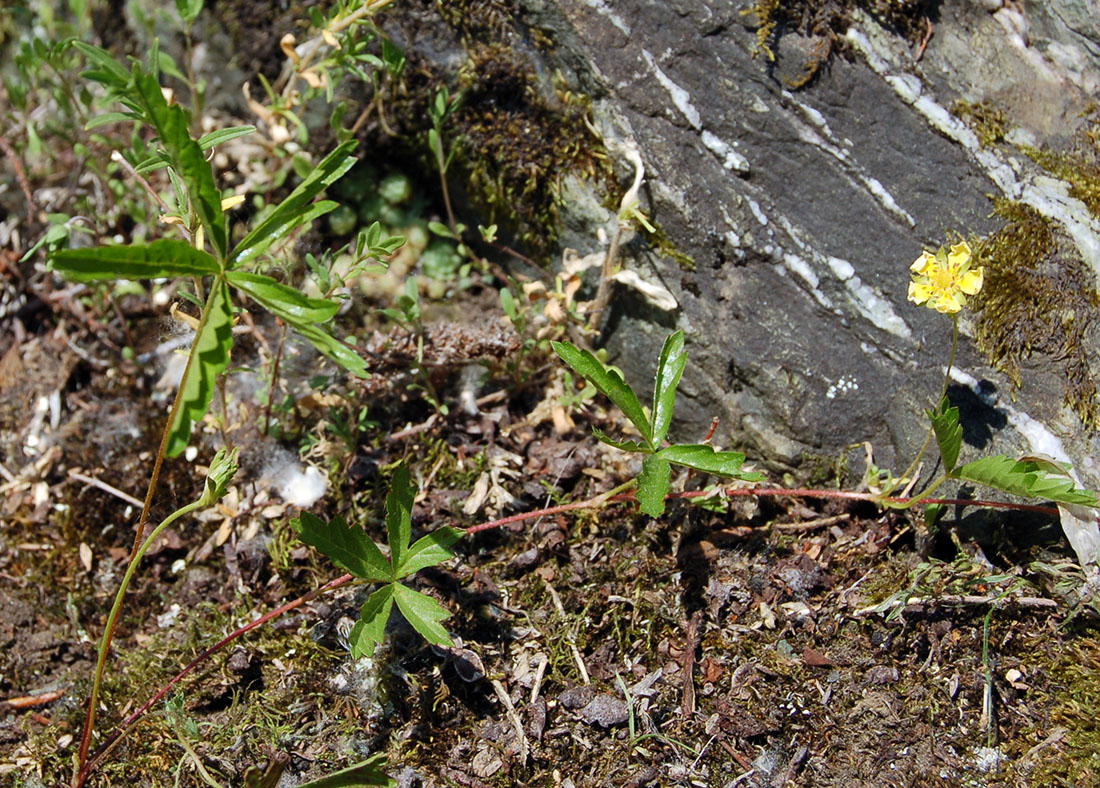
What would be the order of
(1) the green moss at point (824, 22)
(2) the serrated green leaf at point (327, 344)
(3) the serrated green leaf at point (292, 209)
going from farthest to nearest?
1. (1) the green moss at point (824, 22)
2. (3) the serrated green leaf at point (292, 209)
3. (2) the serrated green leaf at point (327, 344)

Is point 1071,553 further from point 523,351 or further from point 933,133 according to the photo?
point 523,351

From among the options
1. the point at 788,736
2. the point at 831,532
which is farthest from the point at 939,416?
the point at 788,736

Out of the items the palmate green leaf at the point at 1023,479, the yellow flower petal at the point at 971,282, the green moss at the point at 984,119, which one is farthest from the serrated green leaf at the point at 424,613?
the green moss at the point at 984,119

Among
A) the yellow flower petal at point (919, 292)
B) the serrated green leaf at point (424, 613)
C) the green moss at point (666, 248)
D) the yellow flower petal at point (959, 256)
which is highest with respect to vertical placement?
the yellow flower petal at point (959, 256)

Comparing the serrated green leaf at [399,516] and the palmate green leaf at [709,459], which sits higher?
the palmate green leaf at [709,459]

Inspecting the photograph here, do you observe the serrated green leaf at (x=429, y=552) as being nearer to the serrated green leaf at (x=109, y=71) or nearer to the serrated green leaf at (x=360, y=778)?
the serrated green leaf at (x=360, y=778)

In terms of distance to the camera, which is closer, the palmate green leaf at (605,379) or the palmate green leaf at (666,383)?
the palmate green leaf at (605,379)

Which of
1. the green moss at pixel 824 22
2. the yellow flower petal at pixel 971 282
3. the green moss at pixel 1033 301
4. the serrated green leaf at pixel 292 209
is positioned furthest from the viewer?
the green moss at pixel 824 22
